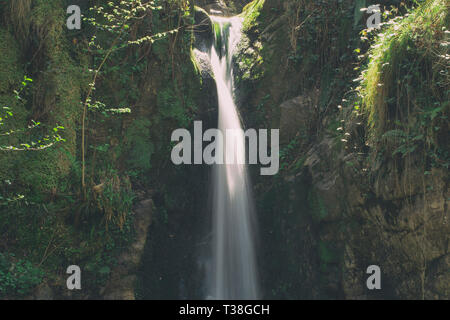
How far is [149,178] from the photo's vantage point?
20.4 feet

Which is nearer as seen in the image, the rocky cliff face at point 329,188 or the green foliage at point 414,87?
the green foliage at point 414,87

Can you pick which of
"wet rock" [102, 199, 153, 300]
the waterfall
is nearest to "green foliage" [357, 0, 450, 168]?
the waterfall

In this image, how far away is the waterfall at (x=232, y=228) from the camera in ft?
19.6

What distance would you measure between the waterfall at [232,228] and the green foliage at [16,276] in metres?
2.71

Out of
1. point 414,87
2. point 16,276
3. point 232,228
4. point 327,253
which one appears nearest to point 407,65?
point 414,87

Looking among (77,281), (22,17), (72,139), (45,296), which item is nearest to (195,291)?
(77,281)

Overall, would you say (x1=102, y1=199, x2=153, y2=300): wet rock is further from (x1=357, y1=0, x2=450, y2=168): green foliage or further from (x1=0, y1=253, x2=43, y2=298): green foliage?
(x1=357, y1=0, x2=450, y2=168): green foliage

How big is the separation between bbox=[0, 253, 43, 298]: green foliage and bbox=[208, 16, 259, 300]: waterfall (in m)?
2.71

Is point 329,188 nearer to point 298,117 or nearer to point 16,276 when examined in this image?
point 298,117

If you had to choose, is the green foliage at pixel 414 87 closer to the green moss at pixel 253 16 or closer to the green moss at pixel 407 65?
the green moss at pixel 407 65

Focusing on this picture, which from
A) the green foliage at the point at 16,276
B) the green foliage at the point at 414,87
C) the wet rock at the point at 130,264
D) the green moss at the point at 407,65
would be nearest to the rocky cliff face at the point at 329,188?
the green foliage at the point at 414,87

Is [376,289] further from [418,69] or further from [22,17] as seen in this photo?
[22,17]

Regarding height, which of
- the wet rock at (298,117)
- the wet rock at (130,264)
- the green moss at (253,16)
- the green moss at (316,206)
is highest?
the green moss at (253,16)

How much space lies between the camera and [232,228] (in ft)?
21.0
